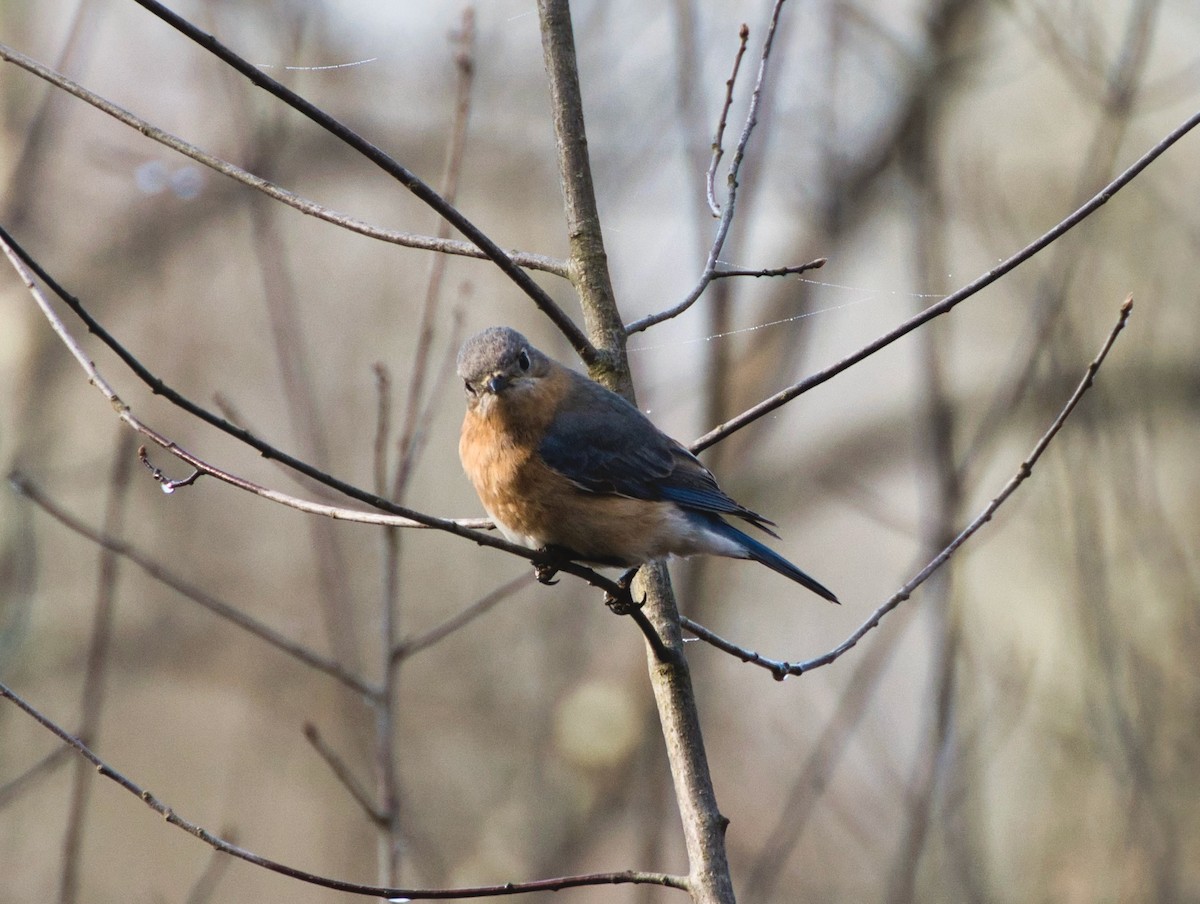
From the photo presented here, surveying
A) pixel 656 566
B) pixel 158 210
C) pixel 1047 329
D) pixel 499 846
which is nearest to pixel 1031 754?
pixel 499 846

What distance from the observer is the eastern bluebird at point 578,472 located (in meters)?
3.07

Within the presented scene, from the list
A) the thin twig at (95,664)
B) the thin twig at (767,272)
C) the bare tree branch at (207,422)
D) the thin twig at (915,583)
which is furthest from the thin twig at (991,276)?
the thin twig at (95,664)

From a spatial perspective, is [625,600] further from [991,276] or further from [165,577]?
[165,577]

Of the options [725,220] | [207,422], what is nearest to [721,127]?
[725,220]

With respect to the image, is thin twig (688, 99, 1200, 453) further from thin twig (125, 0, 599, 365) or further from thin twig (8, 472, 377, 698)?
thin twig (8, 472, 377, 698)

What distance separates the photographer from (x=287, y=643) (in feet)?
9.89

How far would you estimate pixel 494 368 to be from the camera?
3340 mm

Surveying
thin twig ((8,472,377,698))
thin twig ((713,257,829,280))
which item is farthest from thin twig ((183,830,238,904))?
thin twig ((713,257,829,280))

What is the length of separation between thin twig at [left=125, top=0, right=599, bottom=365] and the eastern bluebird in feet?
2.42

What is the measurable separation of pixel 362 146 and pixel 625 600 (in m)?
1.02

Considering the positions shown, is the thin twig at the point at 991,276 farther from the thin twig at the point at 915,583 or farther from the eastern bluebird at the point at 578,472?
the eastern bluebird at the point at 578,472

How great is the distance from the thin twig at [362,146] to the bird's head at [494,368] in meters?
0.88

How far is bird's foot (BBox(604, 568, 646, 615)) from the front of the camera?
2.28 m

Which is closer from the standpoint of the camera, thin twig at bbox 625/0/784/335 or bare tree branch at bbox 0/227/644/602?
bare tree branch at bbox 0/227/644/602
